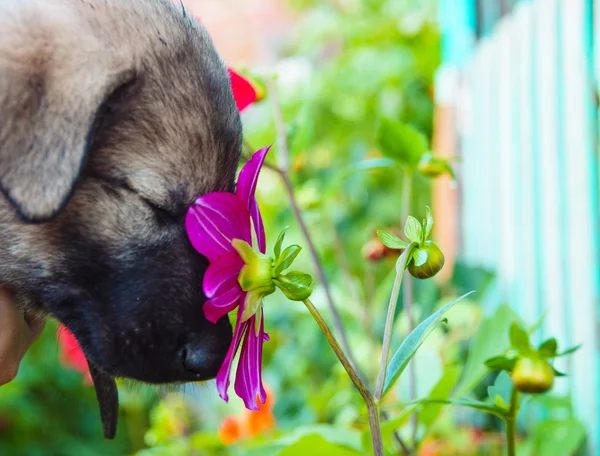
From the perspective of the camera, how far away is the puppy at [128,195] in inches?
39.7

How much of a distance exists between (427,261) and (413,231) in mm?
46

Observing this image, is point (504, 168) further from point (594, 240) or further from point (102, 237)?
point (102, 237)

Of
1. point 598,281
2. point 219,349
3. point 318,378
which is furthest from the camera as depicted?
point 318,378

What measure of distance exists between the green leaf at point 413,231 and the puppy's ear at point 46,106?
40 cm

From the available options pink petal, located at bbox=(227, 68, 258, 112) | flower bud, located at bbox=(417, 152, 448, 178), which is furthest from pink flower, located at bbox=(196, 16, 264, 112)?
flower bud, located at bbox=(417, 152, 448, 178)

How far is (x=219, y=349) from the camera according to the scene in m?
1.01

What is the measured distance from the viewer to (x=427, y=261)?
30.6 inches

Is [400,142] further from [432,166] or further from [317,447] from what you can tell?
[317,447]

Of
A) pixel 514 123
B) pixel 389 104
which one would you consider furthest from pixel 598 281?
pixel 389 104

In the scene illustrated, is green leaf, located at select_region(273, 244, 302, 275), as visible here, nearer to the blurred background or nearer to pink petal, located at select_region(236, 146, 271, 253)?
pink petal, located at select_region(236, 146, 271, 253)

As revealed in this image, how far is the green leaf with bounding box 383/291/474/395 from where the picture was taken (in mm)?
771

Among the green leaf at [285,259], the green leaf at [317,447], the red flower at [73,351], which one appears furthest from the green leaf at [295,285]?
the red flower at [73,351]

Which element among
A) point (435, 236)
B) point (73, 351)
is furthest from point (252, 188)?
point (435, 236)

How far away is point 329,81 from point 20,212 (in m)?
2.77
